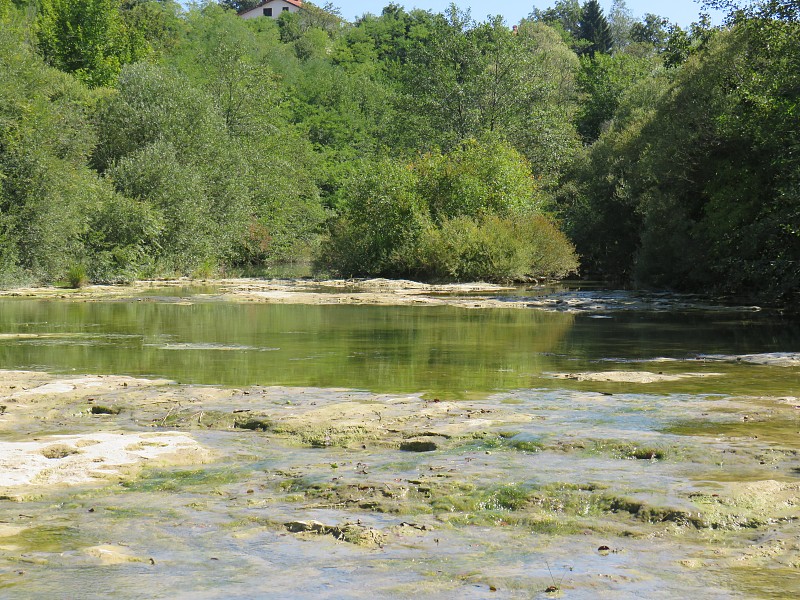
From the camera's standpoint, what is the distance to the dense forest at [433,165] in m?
28.3

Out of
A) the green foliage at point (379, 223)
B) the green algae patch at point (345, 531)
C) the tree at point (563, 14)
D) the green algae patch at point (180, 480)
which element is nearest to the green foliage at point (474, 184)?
the green foliage at point (379, 223)

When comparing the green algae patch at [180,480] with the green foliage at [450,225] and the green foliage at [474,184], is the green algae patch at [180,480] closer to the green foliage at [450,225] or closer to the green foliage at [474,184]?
the green foliage at [450,225]

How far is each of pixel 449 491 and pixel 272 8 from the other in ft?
538

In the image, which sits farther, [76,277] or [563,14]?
[563,14]

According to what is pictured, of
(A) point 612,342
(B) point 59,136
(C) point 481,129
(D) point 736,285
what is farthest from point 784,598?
(C) point 481,129

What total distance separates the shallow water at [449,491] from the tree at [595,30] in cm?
10131

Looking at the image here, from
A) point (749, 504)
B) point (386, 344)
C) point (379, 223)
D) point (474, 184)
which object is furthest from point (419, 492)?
point (474, 184)

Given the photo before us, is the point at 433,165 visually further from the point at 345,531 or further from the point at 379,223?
the point at 345,531

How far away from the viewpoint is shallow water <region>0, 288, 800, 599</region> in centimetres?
507

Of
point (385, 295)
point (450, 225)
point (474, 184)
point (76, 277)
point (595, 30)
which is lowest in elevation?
point (385, 295)

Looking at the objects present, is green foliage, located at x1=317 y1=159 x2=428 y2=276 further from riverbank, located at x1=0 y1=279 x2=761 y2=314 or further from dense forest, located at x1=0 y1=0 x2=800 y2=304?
riverbank, located at x1=0 y1=279 x2=761 y2=314

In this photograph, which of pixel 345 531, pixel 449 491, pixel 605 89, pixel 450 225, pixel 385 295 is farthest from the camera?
pixel 605 89

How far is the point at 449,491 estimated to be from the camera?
22.2 feet

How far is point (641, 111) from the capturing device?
49.3 m
